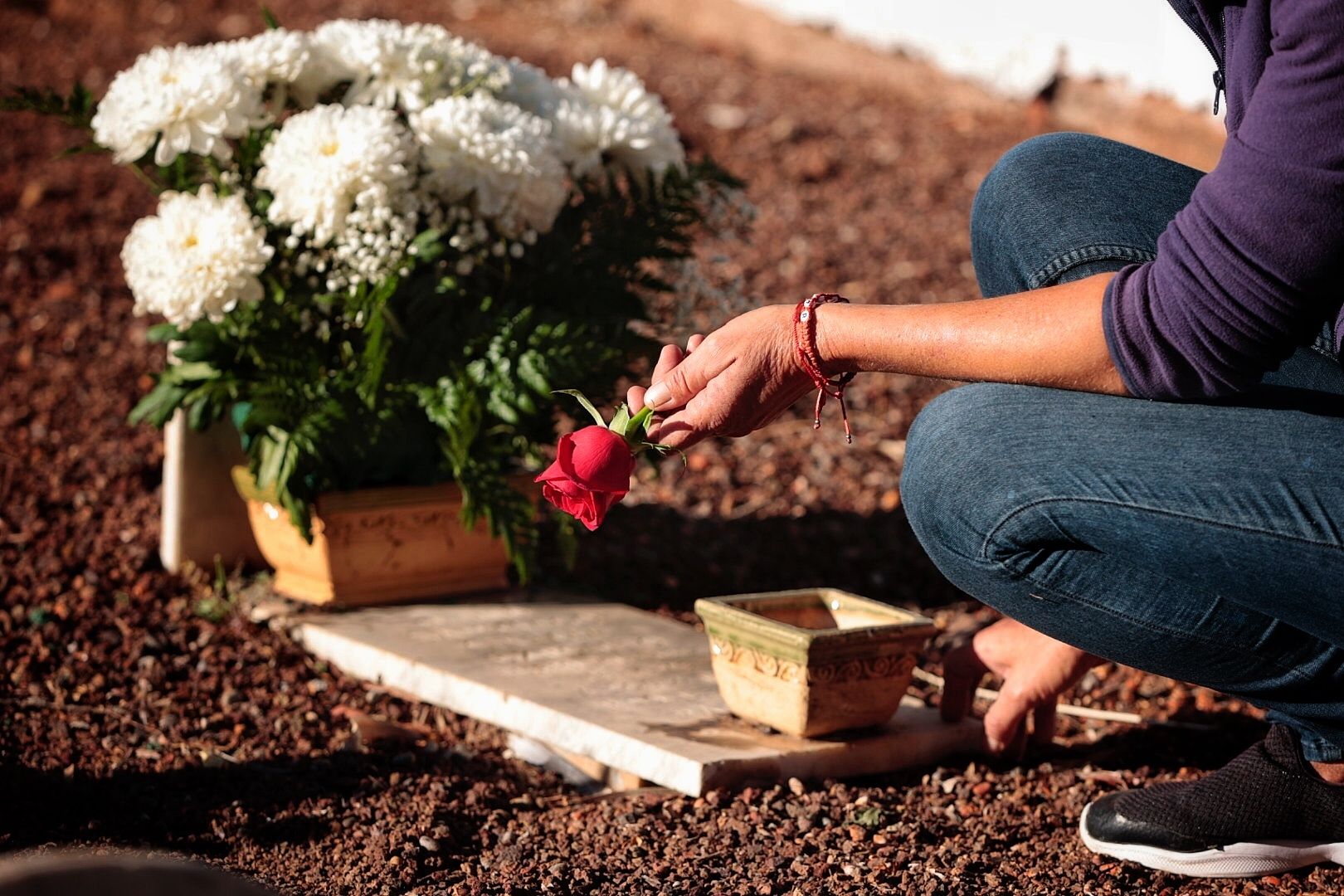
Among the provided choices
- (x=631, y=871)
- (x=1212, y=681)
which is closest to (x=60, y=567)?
(x=631, y=871)

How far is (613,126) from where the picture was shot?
2.64 m

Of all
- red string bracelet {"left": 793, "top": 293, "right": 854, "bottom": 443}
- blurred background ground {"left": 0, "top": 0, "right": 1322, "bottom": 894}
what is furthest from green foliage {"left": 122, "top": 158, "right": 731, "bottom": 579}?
red string bracelet {"left": 793, "top": 293, "right": 854, "bottom": 443}

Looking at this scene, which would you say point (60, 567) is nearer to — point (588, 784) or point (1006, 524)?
point (588, 784)

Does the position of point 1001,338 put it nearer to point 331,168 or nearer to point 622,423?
point 622,423

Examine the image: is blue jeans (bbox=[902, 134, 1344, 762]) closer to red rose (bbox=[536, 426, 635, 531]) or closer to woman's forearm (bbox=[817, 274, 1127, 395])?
woman's forearm (bbox=[817, 274, 1127, 395])

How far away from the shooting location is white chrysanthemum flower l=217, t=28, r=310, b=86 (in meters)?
2.48

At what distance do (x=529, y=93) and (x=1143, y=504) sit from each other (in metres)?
1.56

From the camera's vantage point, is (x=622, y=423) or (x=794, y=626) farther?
(x=794, y=626)

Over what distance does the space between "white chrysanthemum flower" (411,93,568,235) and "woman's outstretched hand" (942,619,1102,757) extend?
3.42ft

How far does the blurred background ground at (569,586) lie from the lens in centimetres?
183

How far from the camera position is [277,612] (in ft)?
8.66

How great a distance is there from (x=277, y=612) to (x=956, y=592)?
4.46 ft

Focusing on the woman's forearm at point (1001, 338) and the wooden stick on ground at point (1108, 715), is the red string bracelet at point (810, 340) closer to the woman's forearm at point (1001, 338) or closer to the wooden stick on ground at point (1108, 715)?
the woman's forearm at point (1001, 338)

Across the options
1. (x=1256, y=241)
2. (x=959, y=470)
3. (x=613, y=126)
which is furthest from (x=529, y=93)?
(x=1256, y=241)
